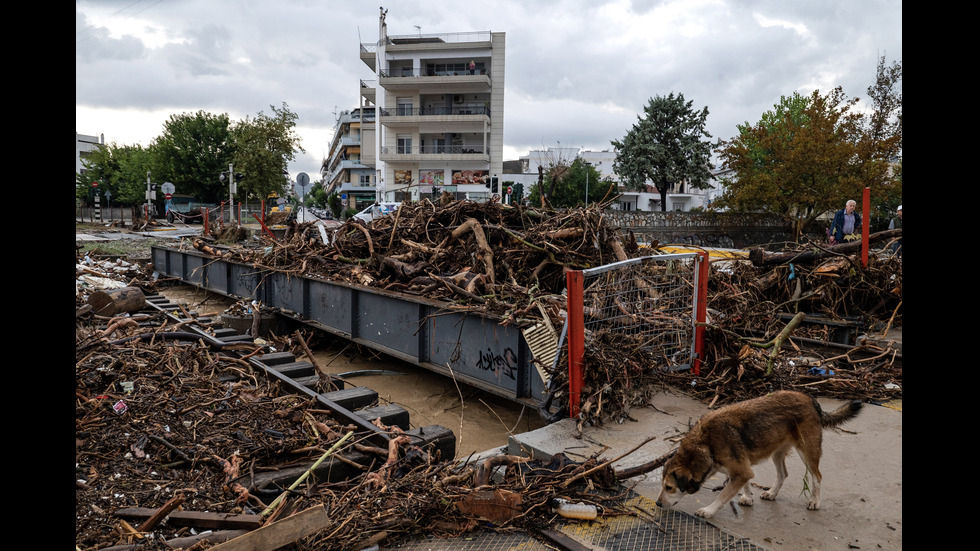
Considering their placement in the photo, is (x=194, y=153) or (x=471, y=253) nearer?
(x=471, y=253)

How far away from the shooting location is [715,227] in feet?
110

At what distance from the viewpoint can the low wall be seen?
107ft

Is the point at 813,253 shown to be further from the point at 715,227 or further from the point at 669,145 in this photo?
the point at 669,145

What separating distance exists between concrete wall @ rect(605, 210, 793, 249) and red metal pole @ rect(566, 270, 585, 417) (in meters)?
28.4

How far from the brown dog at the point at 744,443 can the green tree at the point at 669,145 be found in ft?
140

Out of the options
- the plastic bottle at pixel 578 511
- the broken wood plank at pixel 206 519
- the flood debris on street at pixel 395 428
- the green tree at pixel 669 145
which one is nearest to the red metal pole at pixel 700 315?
the flood debris on street at pixel 395 428

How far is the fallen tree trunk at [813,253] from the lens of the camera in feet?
28.8

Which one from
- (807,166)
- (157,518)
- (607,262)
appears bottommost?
(157,518)

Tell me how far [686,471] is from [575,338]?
1.62 m

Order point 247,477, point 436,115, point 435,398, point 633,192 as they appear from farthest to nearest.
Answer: point 633,192 → point 436,115 → point 435,398 → point 247,477

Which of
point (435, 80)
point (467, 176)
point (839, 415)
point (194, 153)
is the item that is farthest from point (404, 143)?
point (839, 415)

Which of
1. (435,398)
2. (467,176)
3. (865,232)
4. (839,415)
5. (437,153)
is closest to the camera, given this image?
(839,415)

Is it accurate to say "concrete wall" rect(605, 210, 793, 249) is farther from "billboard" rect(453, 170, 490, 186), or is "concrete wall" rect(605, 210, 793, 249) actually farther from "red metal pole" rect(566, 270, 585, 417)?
"red metal pole" rect(566, 270, 585, 417)

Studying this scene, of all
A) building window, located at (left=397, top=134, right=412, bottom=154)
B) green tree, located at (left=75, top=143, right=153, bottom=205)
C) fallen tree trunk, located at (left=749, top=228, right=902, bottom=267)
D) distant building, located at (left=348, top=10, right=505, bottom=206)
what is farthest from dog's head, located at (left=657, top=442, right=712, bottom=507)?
green tree, located at (left=75, top=143, right=153, bottom=205)
